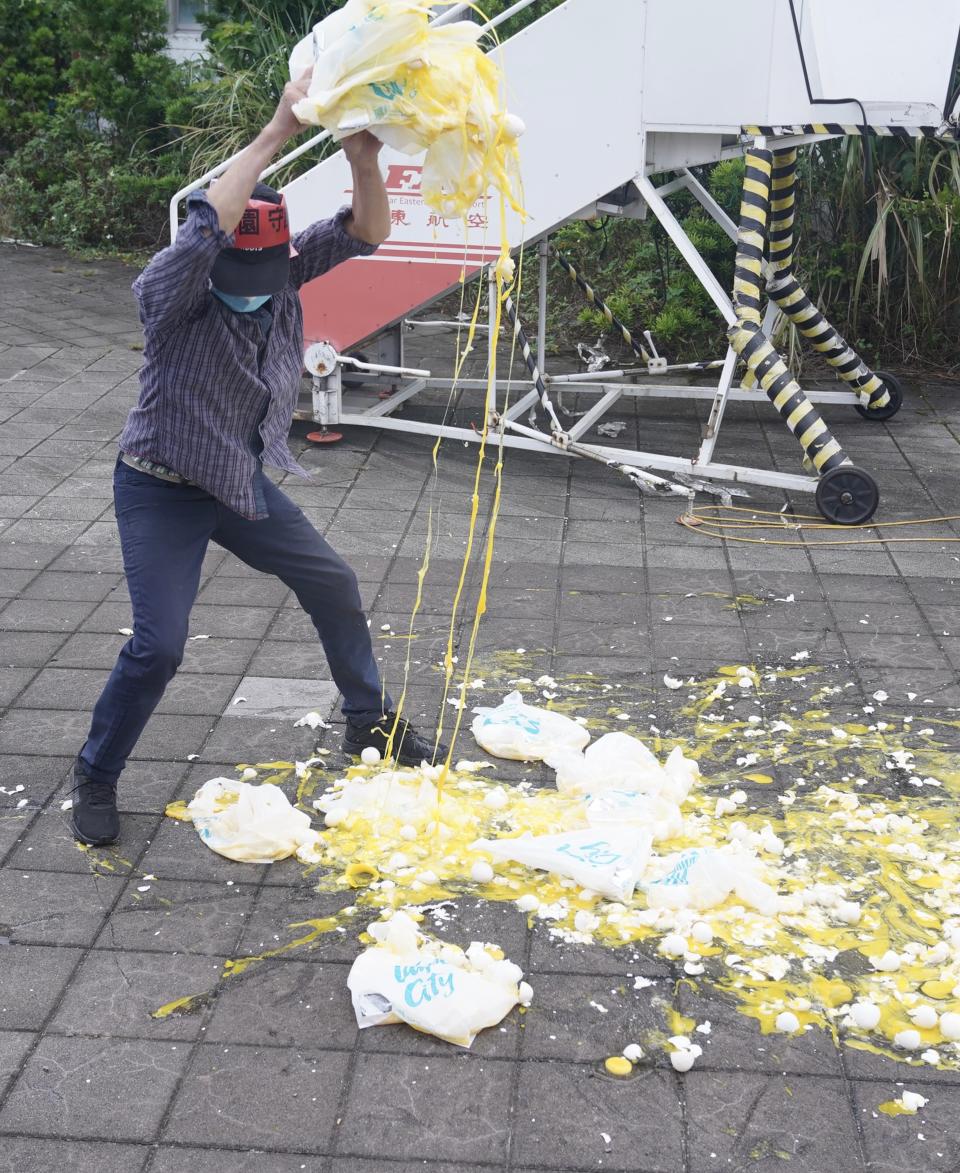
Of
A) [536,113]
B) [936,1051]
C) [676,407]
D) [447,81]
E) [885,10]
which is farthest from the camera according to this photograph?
[676,407]

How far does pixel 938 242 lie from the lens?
9.53 metres

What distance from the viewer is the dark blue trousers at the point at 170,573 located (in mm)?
3830

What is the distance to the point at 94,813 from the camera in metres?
4.03

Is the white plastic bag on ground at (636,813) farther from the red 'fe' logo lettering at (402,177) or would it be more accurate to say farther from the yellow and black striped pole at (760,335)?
the red 'fe' logo lettering at (402,177)

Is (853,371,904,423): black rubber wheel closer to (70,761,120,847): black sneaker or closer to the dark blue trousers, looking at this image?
the dark blue trousers

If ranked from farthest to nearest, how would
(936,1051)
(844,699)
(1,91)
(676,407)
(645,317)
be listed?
(1,91), (645,317), (676,407), (844,699), (936,1051)

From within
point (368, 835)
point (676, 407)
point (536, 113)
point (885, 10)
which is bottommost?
point (676, 407)

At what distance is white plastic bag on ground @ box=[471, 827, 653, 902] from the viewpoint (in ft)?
12.4

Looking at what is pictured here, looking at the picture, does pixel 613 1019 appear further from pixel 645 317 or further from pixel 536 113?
→ pixel 645 317

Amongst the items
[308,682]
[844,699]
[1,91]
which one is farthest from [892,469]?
[1,91]

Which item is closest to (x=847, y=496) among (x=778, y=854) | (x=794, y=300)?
(x=794, y=300)

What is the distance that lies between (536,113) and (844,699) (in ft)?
12.4

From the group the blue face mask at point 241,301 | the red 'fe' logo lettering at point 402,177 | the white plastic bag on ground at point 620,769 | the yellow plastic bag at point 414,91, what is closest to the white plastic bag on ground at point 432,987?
the white plastic bag on ground at point 620,769

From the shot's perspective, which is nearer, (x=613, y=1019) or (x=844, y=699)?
(x=613, y=1019)
